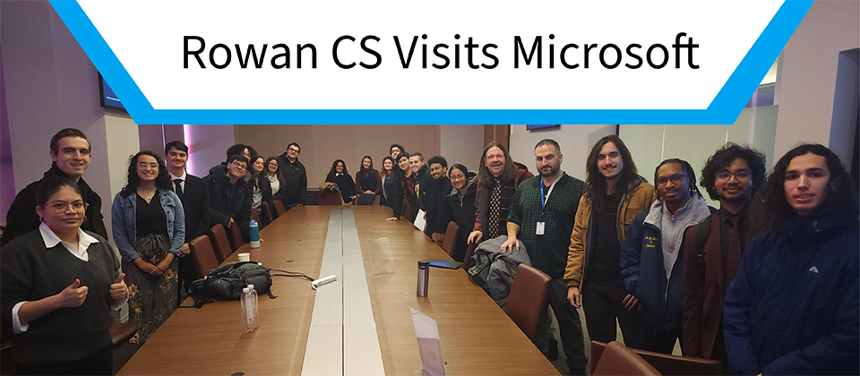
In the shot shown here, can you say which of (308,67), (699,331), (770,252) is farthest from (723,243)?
(308,67)

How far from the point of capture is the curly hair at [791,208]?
4.09 ft

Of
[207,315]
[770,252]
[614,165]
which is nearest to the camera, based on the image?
[770,252]

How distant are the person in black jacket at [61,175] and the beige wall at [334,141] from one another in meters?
6.72

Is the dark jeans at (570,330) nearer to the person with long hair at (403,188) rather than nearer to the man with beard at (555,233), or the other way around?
the man with beard at (555,233)

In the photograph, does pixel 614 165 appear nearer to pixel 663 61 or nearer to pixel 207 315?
pixel 663 61

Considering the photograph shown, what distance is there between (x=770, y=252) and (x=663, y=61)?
0.81 m

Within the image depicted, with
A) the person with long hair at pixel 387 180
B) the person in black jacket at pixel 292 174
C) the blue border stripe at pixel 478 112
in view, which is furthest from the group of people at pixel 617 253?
the person with long hair at pixel 387 180

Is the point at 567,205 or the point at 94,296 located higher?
the point at 567,205

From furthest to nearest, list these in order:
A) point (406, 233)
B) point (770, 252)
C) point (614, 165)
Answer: point (406, 233) < point (614, 165) < point (770, 252)

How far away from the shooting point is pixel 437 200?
12.6 ft

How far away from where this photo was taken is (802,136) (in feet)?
6.10

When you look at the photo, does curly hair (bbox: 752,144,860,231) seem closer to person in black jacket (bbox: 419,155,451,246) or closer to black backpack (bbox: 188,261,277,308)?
black backpack (bbox: 188,261,277,308)

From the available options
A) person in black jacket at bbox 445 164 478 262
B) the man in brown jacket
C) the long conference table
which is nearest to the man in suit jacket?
the long conference table

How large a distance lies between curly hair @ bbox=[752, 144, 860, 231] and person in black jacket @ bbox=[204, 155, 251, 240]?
345cm
